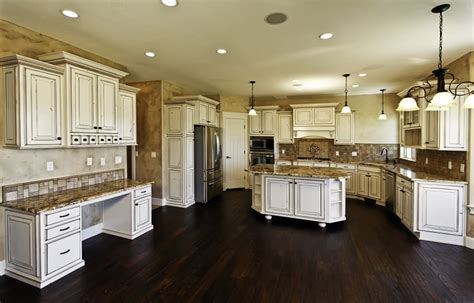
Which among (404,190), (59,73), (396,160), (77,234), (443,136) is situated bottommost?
(77,234)

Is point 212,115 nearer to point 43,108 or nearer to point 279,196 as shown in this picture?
point 279,196

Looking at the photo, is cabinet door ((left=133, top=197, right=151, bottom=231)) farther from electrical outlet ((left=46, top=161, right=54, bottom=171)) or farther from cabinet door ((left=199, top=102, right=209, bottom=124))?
cabinet door ((left=199, top=102, right=209, bottom=124))

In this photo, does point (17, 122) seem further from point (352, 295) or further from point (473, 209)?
point (473, 209)

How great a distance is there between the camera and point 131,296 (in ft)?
7.78

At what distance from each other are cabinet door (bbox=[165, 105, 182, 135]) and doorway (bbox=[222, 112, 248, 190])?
190cm

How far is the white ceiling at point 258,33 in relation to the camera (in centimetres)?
239

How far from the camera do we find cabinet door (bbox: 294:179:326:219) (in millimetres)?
4180

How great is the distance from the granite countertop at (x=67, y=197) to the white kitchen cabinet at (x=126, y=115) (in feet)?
2.54

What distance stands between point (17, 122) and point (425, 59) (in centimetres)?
567

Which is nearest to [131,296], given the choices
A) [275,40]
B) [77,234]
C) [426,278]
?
[77,234]

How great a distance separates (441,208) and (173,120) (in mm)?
5083

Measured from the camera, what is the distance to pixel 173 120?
544 centimetres

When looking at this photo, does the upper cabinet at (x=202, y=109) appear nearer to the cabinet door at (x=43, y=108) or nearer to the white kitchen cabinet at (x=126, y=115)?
the white kitchen cabinet at (x=126, y=115)

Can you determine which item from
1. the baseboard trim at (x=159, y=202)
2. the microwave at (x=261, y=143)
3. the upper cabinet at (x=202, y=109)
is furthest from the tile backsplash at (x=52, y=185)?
the microwave at (x=261, y=143)
